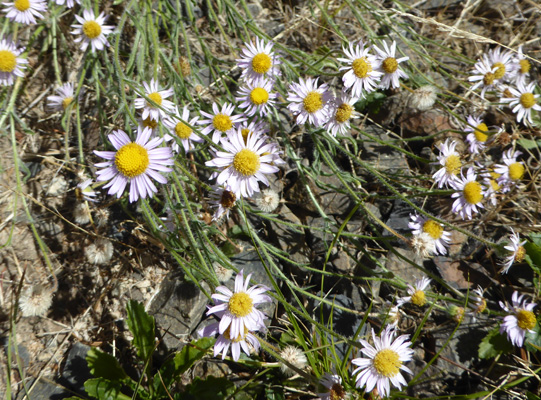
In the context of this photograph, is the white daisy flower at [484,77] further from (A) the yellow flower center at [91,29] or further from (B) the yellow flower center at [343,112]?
(A) the yellow flower center at [91,29]

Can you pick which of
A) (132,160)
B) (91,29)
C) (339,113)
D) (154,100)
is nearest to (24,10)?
(91,29)

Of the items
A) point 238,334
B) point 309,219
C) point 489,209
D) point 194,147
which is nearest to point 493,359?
point 489,209

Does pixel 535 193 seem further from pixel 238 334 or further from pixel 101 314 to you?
pixel 101 314

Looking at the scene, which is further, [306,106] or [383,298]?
[383,298]

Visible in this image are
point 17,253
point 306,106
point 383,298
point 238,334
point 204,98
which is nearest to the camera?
point 238,334

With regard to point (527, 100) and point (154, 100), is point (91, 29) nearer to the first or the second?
point (154, 100)

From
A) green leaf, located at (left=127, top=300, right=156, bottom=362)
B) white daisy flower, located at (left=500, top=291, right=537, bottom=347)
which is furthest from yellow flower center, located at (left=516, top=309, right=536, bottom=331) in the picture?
green leaf, located at (left=127, top=300, right=156, bottom=362)
